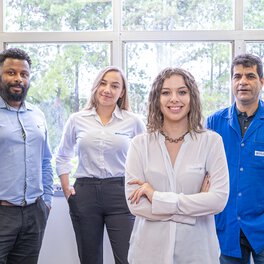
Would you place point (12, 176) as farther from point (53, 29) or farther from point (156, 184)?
point (53, 29)

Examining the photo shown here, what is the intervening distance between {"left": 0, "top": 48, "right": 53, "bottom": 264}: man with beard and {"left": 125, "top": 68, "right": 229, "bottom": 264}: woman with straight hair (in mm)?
808

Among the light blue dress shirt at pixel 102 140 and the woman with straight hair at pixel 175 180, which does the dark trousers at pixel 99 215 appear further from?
the woman with straight hair at pixel 175 180

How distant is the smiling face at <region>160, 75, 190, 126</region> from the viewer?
1.65 m

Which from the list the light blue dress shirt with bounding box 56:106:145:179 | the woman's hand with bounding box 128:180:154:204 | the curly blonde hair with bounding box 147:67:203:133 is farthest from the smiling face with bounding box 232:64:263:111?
the woman's hand with bounding box 128:180:154:204

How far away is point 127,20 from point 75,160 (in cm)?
124

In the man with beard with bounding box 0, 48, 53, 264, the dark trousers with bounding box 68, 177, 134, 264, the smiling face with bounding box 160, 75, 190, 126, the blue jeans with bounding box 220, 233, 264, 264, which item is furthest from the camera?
the dark trousers with bounding box 68, 177, 134, 264

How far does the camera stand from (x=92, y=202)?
→ 2.30m

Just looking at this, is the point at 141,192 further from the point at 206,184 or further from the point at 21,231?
the point at 21,231

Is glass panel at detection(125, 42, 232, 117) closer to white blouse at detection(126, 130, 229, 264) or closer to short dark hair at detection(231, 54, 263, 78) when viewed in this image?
short dark hair at detection(231, 54, 263, 78)

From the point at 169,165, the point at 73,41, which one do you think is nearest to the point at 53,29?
the point at 73,41

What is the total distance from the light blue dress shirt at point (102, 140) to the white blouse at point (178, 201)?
0.70 meters

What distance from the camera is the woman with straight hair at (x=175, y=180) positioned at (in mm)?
1521

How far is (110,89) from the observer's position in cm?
243

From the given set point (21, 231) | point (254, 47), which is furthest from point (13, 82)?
point (254, 47)
